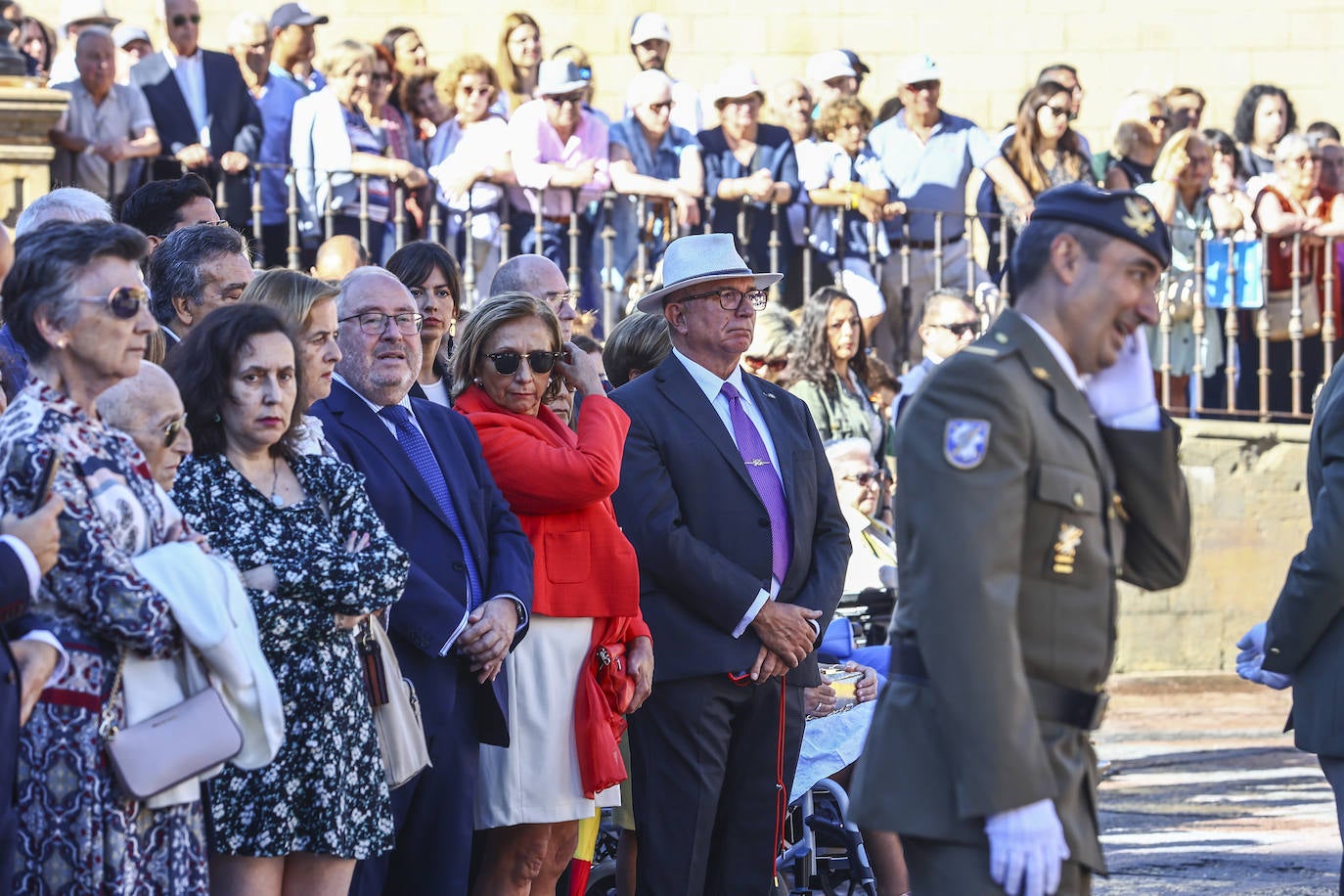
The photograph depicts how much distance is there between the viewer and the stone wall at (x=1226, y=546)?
46.5ft

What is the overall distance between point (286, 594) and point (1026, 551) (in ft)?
5.97

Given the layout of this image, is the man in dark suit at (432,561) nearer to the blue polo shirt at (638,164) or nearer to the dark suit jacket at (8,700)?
the dark suit jacket at (8,700)

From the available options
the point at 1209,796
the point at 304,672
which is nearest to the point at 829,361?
the point at 1209,796

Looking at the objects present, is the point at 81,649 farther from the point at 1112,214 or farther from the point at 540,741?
the point at 1112,214

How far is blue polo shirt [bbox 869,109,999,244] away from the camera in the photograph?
44.0 feet

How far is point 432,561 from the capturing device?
5.62m

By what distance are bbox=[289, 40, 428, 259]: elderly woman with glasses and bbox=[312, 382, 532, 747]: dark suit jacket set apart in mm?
5494

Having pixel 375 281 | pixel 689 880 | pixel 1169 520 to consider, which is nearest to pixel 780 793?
pixel 689 880

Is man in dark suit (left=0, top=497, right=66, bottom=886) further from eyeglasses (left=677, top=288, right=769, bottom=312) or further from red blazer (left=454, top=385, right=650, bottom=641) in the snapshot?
eyeglasses (left=677, top=288, right=769, bottom=312)

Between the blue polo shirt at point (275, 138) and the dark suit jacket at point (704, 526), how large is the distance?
17.0 ft

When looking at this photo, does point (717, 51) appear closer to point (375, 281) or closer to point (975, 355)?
point (375, 281)

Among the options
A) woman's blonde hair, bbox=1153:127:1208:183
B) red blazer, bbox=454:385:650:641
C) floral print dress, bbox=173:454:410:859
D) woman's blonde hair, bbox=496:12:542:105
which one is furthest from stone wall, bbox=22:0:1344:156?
floral print dress, bbox=173:454:410:859

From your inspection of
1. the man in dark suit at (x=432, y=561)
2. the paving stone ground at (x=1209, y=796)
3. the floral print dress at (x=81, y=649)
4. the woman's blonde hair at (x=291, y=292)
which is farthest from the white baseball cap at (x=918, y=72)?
the floral print dress at (x=81, y=649)

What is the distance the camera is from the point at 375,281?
589 cm
